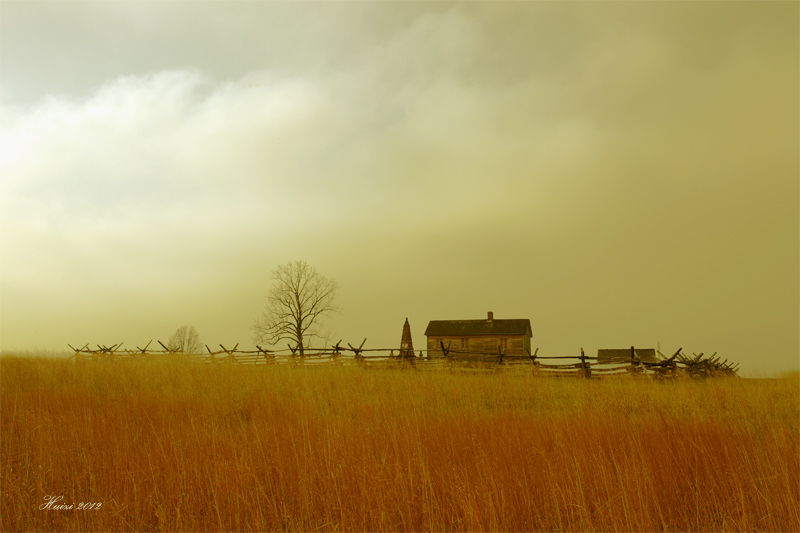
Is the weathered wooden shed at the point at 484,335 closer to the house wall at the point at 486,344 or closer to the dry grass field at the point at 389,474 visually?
the house wall at the point at 486,344

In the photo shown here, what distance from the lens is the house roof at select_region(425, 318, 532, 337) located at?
41.6 meters

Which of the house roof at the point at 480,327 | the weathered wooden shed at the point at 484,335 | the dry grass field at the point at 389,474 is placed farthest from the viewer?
the house roof at the point at 480,327

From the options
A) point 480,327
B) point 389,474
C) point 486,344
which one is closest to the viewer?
point 389,474

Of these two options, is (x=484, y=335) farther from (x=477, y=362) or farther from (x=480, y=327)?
(x=477, y=362)

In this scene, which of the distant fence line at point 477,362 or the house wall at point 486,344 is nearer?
the distant fence line at point 477,362

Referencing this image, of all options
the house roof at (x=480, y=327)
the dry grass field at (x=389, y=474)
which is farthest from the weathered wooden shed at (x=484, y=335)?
the dry grass field at (x=389, y=474)

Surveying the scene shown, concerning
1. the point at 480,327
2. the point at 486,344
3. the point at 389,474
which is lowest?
the point at 486,344

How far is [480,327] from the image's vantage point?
4278cm

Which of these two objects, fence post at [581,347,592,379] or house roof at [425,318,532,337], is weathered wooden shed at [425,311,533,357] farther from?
fence post at [581,347,592,379]

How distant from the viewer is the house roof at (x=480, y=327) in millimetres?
41594

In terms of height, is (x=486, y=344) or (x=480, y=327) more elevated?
(x=480, y=327)

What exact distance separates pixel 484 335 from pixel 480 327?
0.97 m

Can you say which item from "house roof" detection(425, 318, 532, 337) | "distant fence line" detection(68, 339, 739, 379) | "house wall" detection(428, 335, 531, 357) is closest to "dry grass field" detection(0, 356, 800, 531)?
"distant fence line" detection(68, 339, 739, 379)

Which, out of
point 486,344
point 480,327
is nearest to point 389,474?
point 486,344
